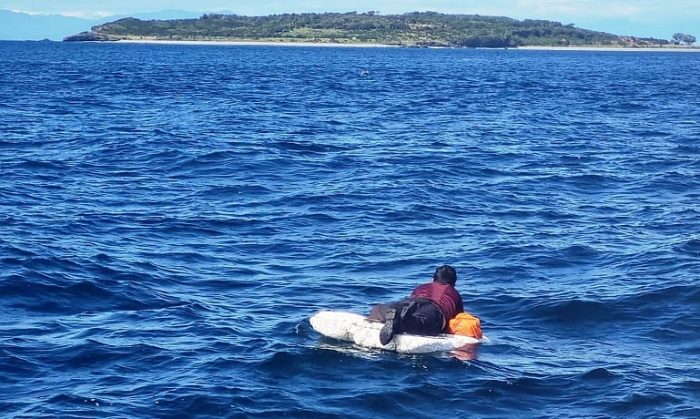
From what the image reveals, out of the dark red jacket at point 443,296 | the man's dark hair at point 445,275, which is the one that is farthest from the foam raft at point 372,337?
the man's dark hair at point 445,275

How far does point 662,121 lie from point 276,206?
27.3 m

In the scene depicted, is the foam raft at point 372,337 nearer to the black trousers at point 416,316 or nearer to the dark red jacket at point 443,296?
the black trousers at point 416,316

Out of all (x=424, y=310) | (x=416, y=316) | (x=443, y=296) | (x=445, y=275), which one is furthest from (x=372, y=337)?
(x=445, y=275)

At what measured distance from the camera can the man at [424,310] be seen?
45.5 feet

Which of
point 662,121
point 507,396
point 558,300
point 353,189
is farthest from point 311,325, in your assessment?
point 662,121

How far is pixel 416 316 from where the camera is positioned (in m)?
14.1

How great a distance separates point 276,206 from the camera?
80.4ft

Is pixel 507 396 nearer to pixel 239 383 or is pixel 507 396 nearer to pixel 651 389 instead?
pixel 651 389

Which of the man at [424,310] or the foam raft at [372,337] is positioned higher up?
the man at [424,310]

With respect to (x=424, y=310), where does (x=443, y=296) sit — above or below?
above

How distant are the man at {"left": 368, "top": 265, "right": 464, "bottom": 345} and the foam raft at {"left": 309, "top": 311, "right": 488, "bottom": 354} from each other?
0.43 feet

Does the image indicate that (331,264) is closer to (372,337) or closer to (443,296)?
(443,296)

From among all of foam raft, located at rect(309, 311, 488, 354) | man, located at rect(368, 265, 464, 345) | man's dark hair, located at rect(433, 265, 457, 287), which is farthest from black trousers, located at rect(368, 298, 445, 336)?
man's dark hair, located at rect(433, 265, 457, 287)

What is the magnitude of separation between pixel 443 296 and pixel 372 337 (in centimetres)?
129
